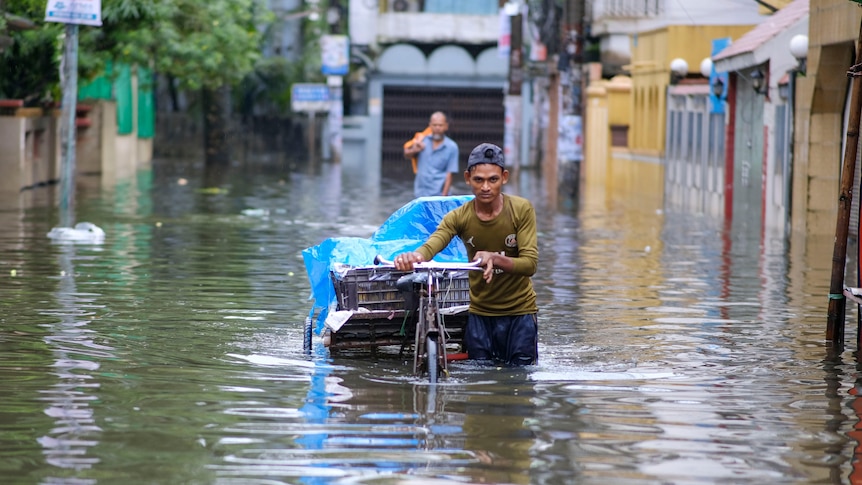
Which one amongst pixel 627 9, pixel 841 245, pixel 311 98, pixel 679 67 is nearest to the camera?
pixel 841 245

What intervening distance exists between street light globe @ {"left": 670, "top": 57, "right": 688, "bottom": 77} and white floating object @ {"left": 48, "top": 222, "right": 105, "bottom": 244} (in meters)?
17.1

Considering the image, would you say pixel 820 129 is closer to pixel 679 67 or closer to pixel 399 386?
pixel 679 67

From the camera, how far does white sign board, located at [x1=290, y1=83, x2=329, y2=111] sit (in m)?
52.2

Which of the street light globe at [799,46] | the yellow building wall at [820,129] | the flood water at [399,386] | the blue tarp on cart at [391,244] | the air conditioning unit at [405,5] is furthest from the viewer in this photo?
the air conditioning unit at [405,5]

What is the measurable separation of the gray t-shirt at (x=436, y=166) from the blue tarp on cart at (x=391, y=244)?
714 centimetres

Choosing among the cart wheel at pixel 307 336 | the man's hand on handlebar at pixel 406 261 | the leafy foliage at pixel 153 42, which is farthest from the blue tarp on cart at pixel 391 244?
the leafy foliage at pixel 153 42

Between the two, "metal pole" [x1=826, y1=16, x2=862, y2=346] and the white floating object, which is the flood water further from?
the white floating object

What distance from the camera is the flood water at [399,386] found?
23.4 feet

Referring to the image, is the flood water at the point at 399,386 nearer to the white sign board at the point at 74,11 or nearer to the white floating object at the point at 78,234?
the white floating object at the point at 78,234

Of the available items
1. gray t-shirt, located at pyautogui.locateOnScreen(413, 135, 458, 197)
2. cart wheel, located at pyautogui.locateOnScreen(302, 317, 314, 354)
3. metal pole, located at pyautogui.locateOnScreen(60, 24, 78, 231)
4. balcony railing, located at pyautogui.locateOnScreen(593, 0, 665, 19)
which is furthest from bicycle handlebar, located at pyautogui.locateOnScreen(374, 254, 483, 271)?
balcony railing, located at pyautogui.locateOnScreen(593, 0, 665, 19)

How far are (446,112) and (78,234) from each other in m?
38.8

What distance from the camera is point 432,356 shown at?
361 inches

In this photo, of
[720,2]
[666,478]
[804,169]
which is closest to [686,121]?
[720,2]

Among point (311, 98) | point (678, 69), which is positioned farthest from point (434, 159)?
point (311, 98)
